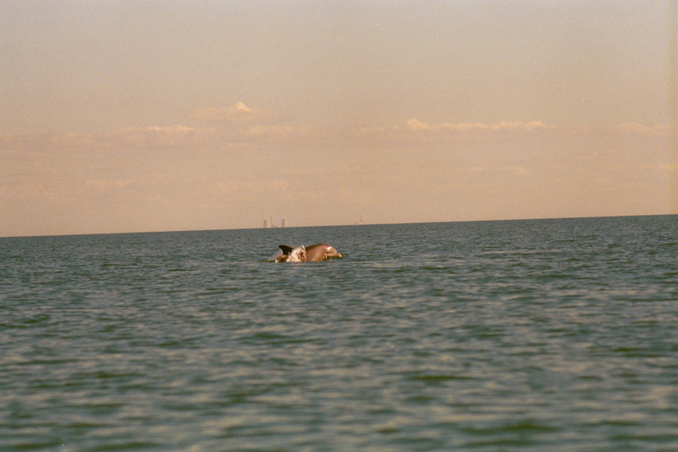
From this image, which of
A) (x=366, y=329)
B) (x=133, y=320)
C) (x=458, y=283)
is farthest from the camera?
(x=458, y=283)

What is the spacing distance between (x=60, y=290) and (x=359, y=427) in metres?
28.6

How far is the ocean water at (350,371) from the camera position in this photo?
34.4 feet

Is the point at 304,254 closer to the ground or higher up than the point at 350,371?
higher up

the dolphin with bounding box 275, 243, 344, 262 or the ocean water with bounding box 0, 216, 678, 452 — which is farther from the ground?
the dolphin with bounding box 275, 243, 344, 262

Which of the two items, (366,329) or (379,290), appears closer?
(366,329)

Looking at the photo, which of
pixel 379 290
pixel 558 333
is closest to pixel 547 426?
pixel 558 333

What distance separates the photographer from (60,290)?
35.6 meters

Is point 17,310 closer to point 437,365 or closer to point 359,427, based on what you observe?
point 437,365

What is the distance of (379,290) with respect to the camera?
30594 mm

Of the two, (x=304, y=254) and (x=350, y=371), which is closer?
(x=350, y=371)

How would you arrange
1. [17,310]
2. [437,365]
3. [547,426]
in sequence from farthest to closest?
[17,310], [437,365], [547,426]

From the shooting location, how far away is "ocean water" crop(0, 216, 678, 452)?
10484 millimetres

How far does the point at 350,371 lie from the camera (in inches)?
569

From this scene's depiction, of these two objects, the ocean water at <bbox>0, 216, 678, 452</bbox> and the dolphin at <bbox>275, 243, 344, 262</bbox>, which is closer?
the ocean water at <bbox>0, 216, 678, 452</bbox>
